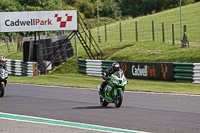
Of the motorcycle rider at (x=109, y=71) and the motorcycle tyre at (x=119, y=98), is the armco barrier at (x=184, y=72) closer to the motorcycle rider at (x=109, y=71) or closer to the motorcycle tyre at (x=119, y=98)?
the motorcycle rider at (x=109, y=71)

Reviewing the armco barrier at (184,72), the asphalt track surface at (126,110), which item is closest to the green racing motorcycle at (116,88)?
the asphalt track surface at (126,110)

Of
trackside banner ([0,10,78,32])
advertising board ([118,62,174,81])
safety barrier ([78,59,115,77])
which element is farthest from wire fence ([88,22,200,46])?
advertising board ([118,62,174,81])

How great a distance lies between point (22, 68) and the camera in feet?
103

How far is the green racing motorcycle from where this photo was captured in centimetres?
1209

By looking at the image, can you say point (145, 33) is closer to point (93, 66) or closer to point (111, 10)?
point (93, 66)

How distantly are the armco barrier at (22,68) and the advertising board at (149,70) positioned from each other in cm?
702

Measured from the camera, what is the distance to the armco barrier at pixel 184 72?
2285 centimetres

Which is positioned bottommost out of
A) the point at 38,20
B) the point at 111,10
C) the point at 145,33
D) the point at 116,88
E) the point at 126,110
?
the point at 126,110

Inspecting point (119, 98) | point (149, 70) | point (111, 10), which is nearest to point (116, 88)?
point (119, 98)

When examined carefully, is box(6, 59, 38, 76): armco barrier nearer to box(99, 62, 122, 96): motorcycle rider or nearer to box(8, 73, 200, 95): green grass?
box(8, 73, 200, 95): green grass

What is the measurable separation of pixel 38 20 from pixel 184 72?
11751mm

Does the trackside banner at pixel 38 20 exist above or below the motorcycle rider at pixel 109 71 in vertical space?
above

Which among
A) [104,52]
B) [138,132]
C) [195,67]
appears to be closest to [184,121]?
[138,132]

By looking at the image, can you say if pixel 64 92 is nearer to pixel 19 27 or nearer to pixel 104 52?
pixel 19 27
